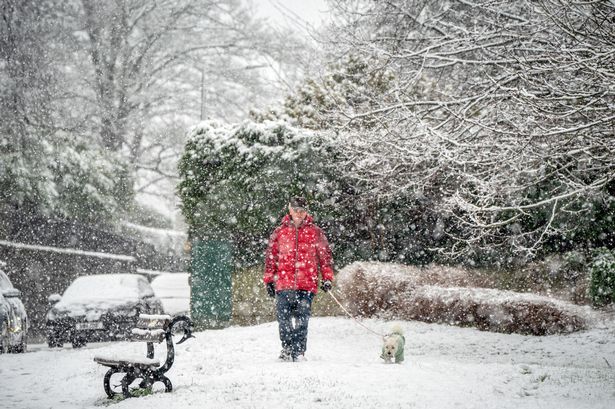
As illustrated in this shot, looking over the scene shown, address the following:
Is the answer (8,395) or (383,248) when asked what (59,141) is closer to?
(383,248)

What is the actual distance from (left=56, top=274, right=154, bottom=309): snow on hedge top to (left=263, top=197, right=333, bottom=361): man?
704 cm

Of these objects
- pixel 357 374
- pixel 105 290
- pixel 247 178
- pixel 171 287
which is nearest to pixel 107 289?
pixel 105 290

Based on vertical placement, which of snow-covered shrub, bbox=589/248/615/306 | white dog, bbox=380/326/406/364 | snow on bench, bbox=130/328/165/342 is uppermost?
snow-covered shrub, bbox=589/248/615/306

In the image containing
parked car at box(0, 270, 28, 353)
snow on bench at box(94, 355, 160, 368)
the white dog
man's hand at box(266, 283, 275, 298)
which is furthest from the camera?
parked car at box(0, 270, 28, 353)

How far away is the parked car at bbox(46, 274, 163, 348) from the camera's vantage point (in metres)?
14.0

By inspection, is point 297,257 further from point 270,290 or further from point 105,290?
point 105,290

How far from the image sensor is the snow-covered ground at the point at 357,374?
604 centimetres

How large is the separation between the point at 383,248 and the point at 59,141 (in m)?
12.7

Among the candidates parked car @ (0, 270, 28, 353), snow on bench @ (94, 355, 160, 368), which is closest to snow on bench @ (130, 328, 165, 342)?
snow on bench @ (94, 355, 160, 368)

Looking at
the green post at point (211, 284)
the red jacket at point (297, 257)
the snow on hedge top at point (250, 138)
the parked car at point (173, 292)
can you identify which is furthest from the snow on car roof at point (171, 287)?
the red jacket at point (297, 257)

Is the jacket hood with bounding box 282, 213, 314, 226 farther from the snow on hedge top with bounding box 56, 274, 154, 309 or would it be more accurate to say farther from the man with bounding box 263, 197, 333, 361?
the snow on hedge top with bounding box 56, 274, 154, 309

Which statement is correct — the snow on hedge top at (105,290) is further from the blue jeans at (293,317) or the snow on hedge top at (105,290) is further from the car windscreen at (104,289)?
the blue jeans at (293,317)

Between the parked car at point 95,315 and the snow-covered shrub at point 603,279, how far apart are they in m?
8.78

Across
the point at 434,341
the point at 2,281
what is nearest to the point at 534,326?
the point at 434,341
